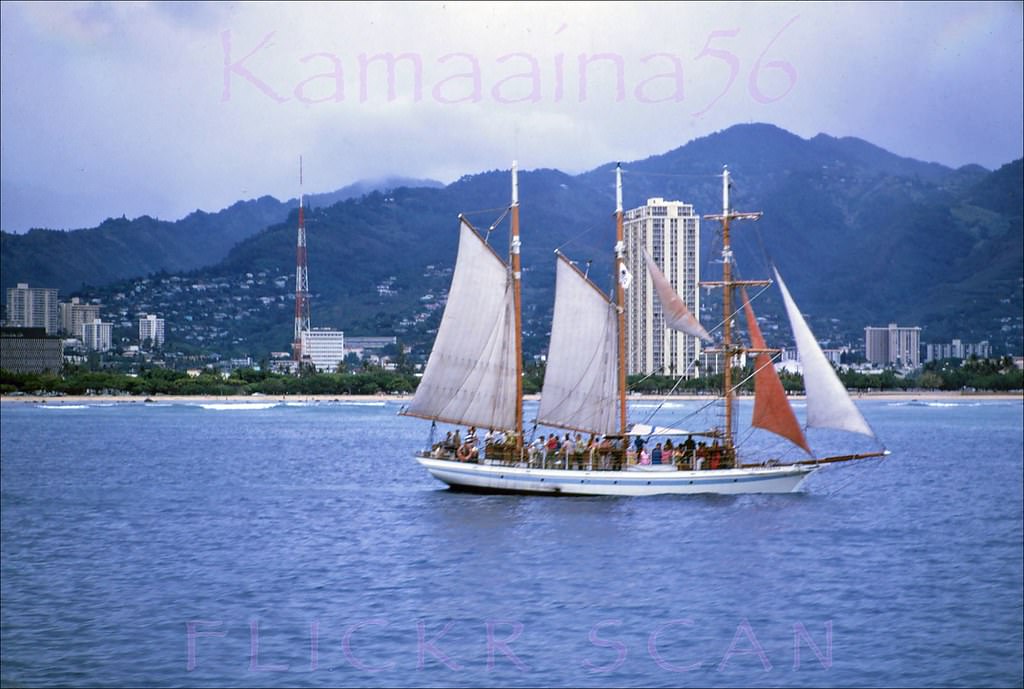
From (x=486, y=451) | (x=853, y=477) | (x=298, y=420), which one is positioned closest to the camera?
(x=486, y=451)

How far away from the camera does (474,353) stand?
4684 centimetres

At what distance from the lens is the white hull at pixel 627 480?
1774 inches

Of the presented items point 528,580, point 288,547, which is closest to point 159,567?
point 288,547

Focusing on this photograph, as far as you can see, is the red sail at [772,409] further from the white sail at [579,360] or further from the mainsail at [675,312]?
the white sail at [579,360]

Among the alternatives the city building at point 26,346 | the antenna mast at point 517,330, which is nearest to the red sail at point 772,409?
the antenna mast at point 517,330

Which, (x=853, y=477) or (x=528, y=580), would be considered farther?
(x=853, y=477)

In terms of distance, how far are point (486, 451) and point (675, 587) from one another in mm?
18557

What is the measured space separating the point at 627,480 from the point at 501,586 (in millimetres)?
16464

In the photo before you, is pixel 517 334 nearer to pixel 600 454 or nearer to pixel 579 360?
pixel 579 360

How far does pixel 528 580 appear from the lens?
29938mm

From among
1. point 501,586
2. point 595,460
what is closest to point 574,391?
point 595,460

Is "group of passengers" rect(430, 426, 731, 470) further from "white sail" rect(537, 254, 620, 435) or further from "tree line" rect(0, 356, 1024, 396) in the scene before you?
"tree line" rect(0, 356, 1024, 396)

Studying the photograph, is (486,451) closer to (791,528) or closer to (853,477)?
(791,528)

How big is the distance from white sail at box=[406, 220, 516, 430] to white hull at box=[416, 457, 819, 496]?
1.99 meters
